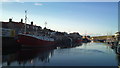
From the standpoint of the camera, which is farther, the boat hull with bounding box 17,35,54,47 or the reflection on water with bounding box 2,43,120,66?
the boat hull with bounding box 17,35,54,47

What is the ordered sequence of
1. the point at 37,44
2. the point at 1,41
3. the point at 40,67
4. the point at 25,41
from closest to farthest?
the point at 40,67
the point at 1,41
the point at 25,41
the point at 37,44

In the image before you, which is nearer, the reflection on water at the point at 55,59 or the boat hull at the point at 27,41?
the reflection on water at the point at 55,59

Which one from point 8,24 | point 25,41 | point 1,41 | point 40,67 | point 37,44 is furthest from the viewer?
point 8,24

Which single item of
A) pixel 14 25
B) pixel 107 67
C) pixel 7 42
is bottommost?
pixel 107 67

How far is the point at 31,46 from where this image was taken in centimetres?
4319

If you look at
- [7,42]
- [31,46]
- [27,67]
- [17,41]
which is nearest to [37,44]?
[31,46]

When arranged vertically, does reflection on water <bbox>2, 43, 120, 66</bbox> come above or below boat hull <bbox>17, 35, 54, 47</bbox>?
below

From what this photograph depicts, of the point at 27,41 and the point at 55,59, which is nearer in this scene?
the point at 55,59

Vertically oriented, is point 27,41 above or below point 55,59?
above

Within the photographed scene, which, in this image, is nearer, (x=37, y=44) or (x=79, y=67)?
(x=79, y=67)

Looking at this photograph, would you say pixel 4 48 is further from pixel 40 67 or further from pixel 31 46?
pixel 40 67

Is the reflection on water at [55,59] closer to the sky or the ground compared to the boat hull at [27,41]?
closer to the ground

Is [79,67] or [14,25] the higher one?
[14,25]

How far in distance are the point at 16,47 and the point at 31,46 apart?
475 centimetres
